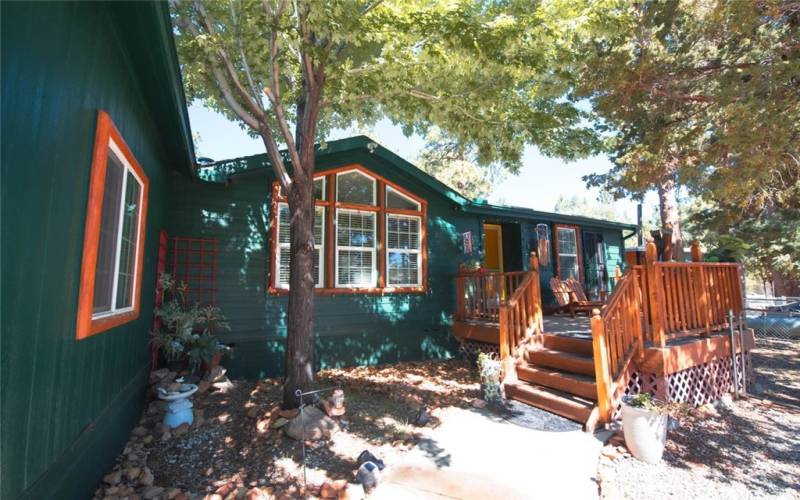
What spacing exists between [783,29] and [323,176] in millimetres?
7423

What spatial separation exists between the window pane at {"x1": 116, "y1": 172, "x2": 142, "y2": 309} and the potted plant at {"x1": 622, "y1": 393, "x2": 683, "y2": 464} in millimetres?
4758

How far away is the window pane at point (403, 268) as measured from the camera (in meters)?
7.58

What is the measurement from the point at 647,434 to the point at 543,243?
7.07 meters

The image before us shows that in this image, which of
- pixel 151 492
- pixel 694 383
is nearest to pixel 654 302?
pixel 694 383

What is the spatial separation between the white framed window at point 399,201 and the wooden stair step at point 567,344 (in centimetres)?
351

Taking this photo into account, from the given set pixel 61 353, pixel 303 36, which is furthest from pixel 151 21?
pixel 61 353

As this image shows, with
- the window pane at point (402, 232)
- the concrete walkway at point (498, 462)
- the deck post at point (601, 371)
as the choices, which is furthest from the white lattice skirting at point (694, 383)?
the window pane at point (402, 232)

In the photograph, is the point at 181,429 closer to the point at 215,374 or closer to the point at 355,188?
the point at 215,374

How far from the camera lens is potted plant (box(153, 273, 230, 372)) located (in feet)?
16.1

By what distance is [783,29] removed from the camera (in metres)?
5.93

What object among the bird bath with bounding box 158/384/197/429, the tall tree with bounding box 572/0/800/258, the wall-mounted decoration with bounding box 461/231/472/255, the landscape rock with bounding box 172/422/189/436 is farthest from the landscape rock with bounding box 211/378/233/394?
the tall tree with bounding box 572/0/800/258

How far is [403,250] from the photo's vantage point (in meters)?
7.72

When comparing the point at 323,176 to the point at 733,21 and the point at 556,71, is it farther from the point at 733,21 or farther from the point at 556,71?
the point at 733,21

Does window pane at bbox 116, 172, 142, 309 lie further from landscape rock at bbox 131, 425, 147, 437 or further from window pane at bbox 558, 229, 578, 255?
window pane at bbox 558, 229, 578, 255
